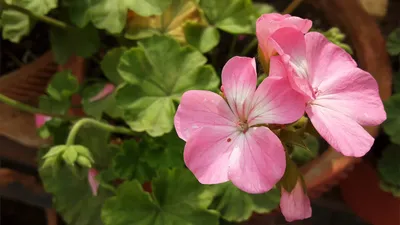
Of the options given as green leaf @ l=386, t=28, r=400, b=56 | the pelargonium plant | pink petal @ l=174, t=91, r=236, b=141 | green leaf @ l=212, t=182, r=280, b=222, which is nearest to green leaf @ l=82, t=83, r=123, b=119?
the pelargonium plant

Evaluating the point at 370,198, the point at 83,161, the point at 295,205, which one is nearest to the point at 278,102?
the point at 295,205

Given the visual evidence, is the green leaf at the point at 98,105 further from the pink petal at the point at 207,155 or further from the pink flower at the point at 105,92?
the pink petal at the point at 207,155

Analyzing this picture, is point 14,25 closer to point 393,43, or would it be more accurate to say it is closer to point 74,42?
point 74,42

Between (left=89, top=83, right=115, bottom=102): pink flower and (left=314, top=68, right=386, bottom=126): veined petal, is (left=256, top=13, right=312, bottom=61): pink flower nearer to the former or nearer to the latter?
(left=314, top=68, right=386, bottom=126): veined petal

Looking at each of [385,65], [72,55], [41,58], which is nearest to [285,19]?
[385,65]

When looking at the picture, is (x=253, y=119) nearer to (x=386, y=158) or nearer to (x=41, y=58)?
(x=386, y=158)
